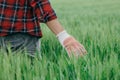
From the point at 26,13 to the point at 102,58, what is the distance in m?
0.54

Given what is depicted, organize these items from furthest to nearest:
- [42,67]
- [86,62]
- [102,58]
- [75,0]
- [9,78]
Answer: [75,0] → [102,58] → [86,62] → [42,67] → [9,78]

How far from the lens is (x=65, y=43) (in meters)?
2.48


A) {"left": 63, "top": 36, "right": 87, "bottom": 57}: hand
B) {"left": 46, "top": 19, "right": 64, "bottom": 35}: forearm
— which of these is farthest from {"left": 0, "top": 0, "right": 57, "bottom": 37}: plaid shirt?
{"left": 63, "top": 36, "right": 87, "bottom": 57}: hand

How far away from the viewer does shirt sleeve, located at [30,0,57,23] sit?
256cm

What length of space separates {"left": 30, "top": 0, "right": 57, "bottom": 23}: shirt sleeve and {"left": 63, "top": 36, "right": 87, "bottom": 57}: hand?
170mm

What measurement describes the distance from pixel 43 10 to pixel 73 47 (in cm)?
30

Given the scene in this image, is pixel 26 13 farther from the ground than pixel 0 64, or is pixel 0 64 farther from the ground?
pixel 26 13

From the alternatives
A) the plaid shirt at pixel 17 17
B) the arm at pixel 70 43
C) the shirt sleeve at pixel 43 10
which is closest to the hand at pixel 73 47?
the arm at pixel 70 43

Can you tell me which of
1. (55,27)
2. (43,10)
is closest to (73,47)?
(55,27)

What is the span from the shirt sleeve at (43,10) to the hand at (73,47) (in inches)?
6.7

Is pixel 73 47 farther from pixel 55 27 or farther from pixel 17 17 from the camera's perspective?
pixel 17 17

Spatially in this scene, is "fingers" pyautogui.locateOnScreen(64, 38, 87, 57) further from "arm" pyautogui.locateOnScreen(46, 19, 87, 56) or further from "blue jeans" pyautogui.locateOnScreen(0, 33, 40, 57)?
"blue jeans" pyautogui.locateOnScreen(0, 33, 40, 57)

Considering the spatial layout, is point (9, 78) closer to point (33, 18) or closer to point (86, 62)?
point (86, 62)

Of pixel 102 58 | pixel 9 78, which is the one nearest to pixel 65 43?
pixel 102 58
